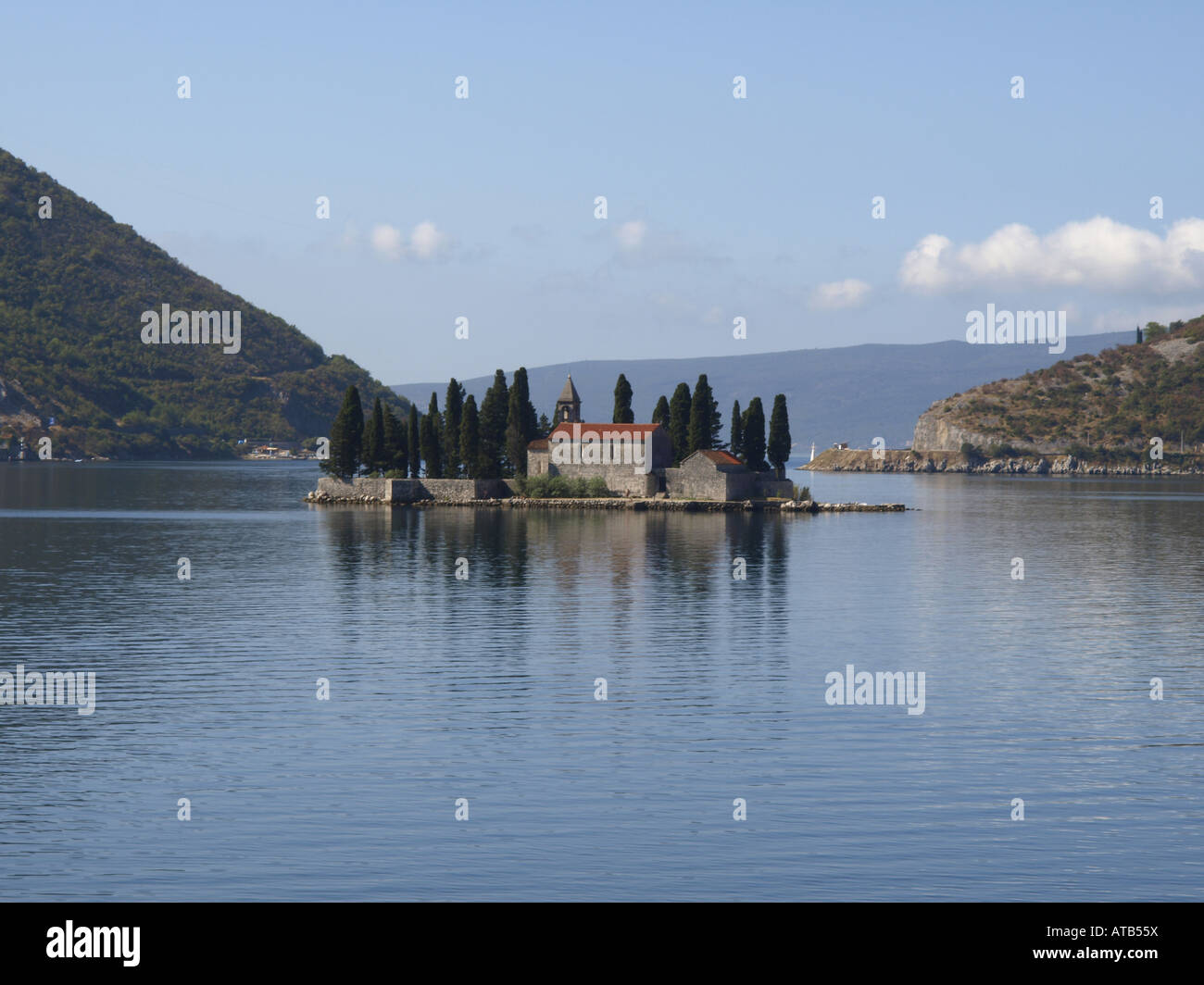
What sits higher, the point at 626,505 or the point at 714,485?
the point at 714,485

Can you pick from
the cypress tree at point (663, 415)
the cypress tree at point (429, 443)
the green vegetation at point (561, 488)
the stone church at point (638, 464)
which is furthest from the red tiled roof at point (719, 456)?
the cypress tree at point (429, 443)

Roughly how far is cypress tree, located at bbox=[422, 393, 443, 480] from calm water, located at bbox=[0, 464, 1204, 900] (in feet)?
197

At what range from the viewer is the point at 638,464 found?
431ft

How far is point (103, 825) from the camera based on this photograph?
2394 centimetres

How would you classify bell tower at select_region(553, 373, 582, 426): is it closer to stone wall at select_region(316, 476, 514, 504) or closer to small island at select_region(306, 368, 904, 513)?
small island at select_region(306, 368, 904, 513)

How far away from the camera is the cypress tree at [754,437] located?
133 m

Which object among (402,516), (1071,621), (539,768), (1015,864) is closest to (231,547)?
(402,516)

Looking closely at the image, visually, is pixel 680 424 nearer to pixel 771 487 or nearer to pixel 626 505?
pixel 626 505

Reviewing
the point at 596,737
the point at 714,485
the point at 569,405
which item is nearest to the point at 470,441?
the point at 569,405

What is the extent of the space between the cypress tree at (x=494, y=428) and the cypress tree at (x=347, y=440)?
40.3 ft

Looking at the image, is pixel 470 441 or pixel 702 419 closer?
pixel 702 419

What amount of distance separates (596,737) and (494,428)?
10336 centimetres

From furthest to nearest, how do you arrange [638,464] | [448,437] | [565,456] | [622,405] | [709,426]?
[622,405], [565,456], [448,437], [638,464], [709,426]
